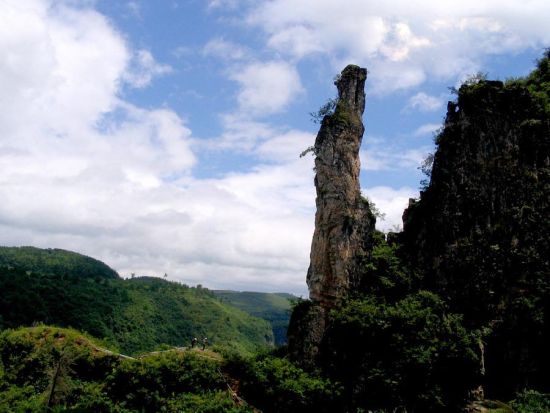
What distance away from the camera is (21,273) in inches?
3364

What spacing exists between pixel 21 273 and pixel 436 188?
78012mm

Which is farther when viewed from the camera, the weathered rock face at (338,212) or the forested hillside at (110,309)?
the forested hillside at (110,309)

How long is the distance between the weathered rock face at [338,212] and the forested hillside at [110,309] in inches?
239

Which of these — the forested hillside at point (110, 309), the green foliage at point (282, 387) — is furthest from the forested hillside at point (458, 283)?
the forested hillside at point (110, 309)

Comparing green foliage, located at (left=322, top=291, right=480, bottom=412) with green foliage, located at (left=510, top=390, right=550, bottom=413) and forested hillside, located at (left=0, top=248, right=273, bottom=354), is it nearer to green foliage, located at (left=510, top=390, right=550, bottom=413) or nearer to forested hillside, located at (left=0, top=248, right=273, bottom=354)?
green foliage, located at (left=510, top=390, right=550, bottom=413)

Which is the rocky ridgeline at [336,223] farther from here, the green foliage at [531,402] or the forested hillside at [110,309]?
the green foliage at [531,402]

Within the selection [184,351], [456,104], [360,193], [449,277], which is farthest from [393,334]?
[456,104]

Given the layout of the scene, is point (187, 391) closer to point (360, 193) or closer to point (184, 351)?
point (184, 351)

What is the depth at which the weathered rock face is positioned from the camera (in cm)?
2930

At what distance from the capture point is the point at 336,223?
29.9 metres

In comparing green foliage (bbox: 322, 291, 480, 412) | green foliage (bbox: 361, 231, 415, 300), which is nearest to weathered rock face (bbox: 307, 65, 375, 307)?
green foliage (bbox: 361, 231, 415, 300)

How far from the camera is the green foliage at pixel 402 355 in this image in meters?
24.2

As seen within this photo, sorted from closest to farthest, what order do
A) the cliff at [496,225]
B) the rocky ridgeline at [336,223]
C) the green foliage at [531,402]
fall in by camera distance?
the green foliage at [531,402]
the cliff at [496,225]
the rocky ridgeline at [336,223]

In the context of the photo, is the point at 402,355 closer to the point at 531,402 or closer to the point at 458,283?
the point at 458,283
